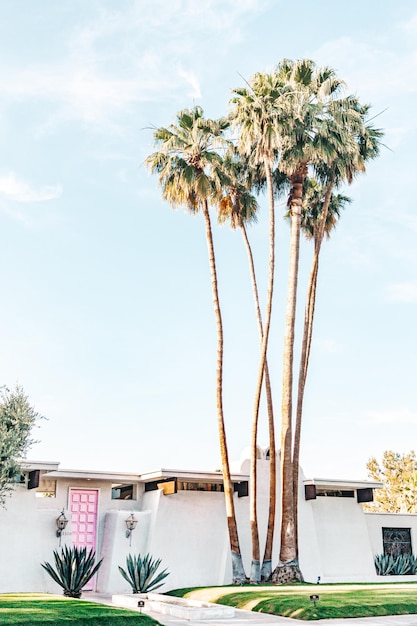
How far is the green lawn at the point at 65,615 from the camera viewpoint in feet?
40.3

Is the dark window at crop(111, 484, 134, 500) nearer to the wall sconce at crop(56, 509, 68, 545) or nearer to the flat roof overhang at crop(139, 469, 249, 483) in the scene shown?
the flat roof overhang at crop(139, 469, 249, 483)

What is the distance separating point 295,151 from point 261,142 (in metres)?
1.03

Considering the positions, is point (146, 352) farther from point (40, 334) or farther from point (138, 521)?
point (138, 521)

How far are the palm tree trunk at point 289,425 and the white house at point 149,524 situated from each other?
2.41 metres

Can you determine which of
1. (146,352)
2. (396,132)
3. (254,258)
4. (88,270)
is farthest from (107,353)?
(396,132)

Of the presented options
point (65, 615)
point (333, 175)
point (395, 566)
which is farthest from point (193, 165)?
point (395, 566)

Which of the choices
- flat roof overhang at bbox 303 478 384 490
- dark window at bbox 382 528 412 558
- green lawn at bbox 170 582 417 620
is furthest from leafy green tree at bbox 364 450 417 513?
green lawn at bbox 170 582 417 620

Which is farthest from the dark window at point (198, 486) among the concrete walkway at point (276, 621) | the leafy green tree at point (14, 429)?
the leafy green tree at point (14, 429)

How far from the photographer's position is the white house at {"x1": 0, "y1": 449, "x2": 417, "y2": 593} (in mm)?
20438

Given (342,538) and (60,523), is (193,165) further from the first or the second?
(342,538)

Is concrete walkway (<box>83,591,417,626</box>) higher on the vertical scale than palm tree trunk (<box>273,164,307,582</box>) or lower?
lower

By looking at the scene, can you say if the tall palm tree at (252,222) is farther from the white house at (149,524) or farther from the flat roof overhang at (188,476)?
the white house at (149,524)

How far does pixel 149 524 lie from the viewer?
22.7m

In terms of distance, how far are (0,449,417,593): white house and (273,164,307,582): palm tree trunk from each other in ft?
7.91
